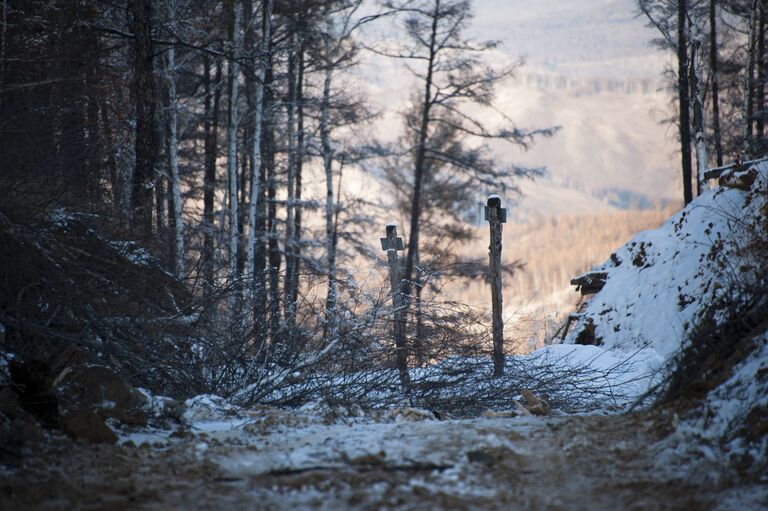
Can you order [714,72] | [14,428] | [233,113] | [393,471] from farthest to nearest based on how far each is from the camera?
[714,72], [233,113], [14,428], [393,471]

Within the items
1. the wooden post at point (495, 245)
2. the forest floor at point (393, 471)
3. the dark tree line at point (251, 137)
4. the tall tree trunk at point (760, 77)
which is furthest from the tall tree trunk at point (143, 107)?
the tall tree trunk at point (760, 77)

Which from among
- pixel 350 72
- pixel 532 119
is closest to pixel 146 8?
pixel 350 72

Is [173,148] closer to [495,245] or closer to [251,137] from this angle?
[251,137]

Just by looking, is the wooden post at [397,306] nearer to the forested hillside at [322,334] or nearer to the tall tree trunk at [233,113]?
the forested hillside at [322,334]

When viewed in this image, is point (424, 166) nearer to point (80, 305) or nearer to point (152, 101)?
point (152, 101)

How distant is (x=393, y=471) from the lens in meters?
3.45

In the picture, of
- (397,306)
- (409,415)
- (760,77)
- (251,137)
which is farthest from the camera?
(760,77)

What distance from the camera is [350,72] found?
18.8m

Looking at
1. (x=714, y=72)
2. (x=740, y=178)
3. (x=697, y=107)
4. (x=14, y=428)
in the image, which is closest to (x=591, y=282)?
(x=740, y=178)

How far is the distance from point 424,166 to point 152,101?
1237 cm

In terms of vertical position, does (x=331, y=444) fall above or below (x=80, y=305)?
below

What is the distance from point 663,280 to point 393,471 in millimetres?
8693

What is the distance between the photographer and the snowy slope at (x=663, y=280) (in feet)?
31.0

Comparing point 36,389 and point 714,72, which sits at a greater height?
point 714,72
